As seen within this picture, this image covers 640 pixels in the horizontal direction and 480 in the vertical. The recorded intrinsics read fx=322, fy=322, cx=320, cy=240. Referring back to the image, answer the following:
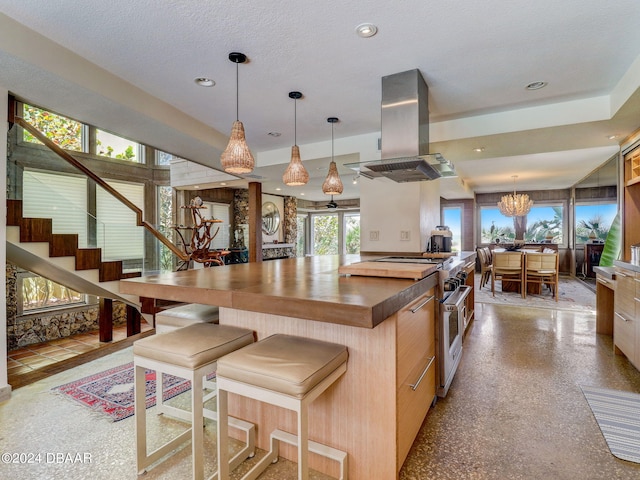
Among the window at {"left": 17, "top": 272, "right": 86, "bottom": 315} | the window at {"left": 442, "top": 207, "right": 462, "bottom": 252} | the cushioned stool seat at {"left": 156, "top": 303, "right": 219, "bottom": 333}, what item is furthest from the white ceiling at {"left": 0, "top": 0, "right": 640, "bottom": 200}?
the window at {"left": 442, "top": 207, "right": 462, "bottom": 252}

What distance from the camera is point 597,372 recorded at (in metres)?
2.85

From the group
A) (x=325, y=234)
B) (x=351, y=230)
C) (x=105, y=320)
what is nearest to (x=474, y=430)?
(x=105, y=320)

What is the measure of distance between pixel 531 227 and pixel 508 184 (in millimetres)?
2124

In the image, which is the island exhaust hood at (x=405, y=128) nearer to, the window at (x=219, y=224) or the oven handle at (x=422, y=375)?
the oven handle at (x=422, y=375)

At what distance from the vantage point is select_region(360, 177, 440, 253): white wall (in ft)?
12.7

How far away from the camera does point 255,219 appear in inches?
239

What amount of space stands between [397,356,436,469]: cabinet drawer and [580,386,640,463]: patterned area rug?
102 cm

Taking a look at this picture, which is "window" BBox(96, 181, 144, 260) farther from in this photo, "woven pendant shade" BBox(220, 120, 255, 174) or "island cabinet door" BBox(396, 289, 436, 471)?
"island cabinet door" BBox(396, 289, 436, 471)

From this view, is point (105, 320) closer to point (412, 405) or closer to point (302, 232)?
point (412, 405)

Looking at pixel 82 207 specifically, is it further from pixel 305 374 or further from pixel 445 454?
pixel 445 454

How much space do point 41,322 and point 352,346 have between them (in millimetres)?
6037

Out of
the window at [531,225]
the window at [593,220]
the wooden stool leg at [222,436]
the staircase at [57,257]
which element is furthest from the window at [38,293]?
the window at [593,220]

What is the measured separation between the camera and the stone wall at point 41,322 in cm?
484

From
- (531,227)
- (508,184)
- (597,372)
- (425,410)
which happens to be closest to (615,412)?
(597,372)
